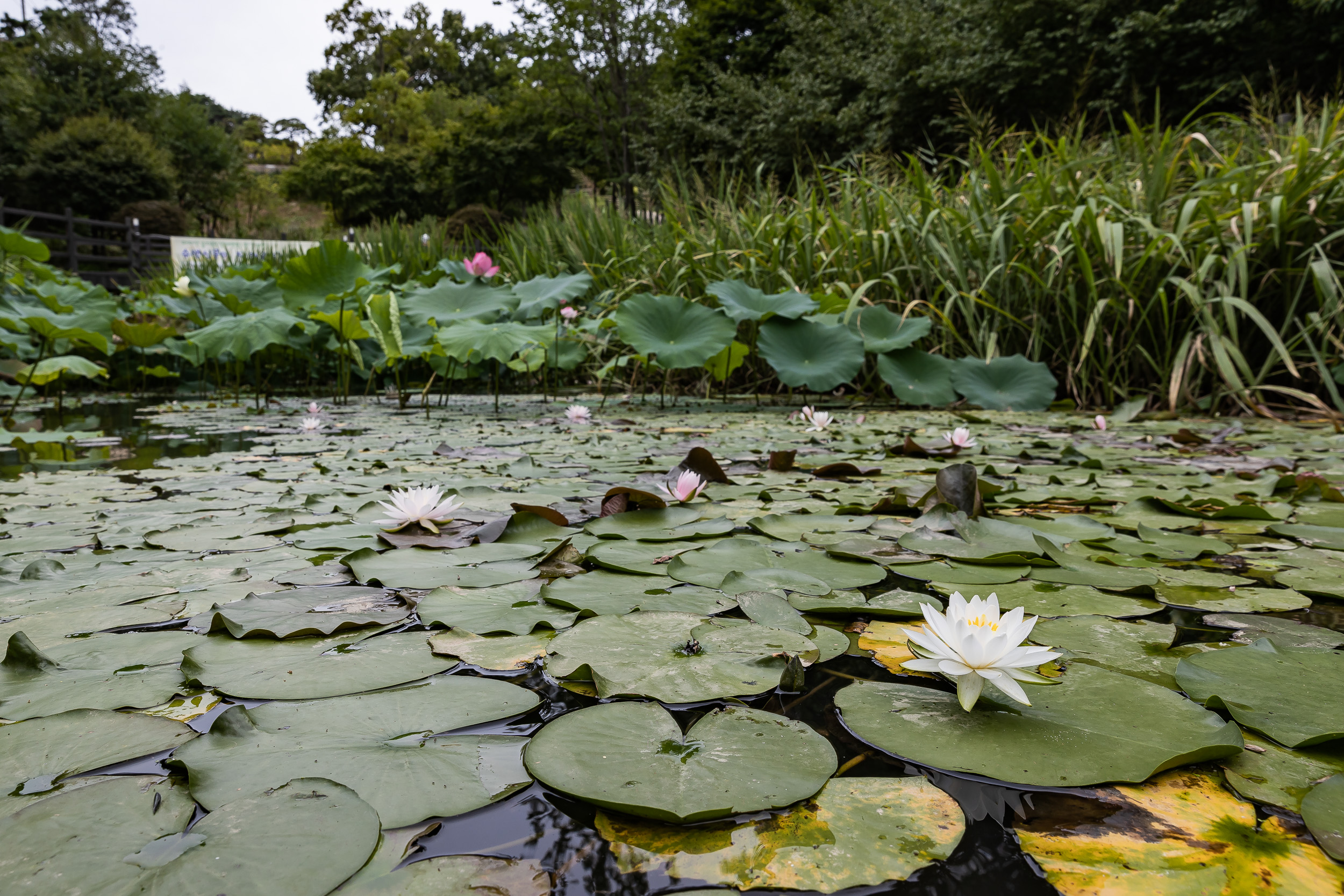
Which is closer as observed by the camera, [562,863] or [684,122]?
[562,863]

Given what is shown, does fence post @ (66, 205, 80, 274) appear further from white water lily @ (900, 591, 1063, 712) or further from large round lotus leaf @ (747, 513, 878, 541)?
white water lily @ (900, 591, 1063, 712)

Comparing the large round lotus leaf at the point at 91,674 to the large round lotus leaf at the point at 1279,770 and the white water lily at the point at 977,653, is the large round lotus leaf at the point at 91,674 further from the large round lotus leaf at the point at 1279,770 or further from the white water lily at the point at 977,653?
the large round lotus leaf at the point at 1279,770

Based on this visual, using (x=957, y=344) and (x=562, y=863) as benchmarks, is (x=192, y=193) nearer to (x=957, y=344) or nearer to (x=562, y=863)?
(x=957, y=344)

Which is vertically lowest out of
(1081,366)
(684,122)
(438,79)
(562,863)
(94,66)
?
(562,863)

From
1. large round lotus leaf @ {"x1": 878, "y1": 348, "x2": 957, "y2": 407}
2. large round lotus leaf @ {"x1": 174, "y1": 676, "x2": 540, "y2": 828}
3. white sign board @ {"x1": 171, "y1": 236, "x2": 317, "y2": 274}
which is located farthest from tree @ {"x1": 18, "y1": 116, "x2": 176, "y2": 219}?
large round lotus leaf @ {"x1": 174, "y1": 676, "x2": 540, "y2": 828}

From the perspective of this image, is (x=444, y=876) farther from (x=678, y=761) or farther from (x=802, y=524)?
(x=802, y=524)

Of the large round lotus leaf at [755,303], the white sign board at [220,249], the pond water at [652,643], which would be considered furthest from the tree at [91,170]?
the pond water at [652,643]

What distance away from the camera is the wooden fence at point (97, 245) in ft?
39.3

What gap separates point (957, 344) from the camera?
3512 mm

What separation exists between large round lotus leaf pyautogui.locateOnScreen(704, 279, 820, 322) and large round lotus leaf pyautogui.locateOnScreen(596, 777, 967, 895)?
267cm

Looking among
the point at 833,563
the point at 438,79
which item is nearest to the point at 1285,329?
the point at 833,563

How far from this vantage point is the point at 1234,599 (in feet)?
2.78

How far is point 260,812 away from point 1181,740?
0.64m

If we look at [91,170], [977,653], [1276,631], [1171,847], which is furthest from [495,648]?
[91,170]
